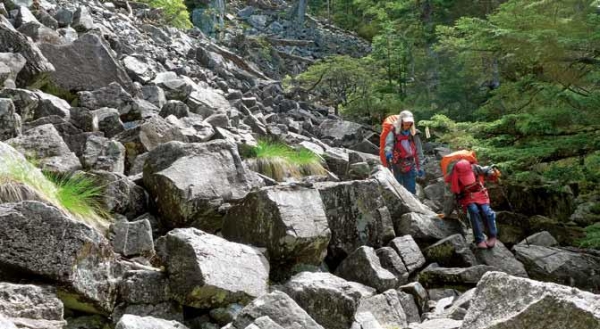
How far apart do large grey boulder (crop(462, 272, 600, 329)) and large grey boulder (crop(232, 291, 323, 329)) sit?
136 cm

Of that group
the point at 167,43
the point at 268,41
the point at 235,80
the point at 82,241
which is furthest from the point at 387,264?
the point at 268,41

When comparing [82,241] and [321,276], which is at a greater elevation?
[82,241]

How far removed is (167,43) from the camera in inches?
826

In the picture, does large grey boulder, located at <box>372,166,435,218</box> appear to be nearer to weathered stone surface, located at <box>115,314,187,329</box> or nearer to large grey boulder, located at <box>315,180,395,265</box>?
large grey boulder, located at <box>315,180,395,265</box>

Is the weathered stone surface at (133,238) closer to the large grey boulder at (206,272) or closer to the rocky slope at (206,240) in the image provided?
the rocky slope at (206,240)

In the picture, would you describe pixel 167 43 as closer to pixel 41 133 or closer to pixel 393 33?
pixel 393 33

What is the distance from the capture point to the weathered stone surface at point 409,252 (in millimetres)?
8578

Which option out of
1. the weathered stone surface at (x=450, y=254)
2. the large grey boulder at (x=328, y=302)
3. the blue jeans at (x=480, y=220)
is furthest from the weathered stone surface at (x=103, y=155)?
the blue jeans at (x=480, y=220)

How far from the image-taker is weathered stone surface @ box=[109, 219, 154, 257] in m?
6.54

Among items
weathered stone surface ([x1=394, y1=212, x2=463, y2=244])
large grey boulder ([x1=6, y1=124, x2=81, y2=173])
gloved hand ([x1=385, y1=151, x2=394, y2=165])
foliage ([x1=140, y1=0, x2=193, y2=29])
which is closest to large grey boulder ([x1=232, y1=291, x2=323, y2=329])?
large grey boulder ([x1=6, y1=124, x2=81, y2=173])

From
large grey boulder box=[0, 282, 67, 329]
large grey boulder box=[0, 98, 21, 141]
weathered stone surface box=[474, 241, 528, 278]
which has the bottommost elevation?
weathered stone surface box=[474, 241, 528, 278]

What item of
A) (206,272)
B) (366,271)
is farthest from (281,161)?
(206,272)

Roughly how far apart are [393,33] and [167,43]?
9099 millimetres

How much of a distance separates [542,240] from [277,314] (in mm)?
7541
